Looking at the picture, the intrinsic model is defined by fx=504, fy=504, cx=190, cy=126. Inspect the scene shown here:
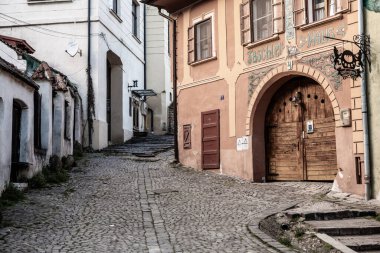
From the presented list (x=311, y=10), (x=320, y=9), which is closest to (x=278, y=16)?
(x=311, y=10)

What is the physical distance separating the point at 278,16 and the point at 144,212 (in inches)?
257

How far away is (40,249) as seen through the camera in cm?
697

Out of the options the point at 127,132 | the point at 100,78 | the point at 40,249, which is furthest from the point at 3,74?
the point at 127,132

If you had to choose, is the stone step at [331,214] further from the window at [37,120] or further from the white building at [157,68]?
the white building at [157,68]

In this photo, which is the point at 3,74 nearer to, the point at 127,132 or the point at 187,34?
the point at 187,34

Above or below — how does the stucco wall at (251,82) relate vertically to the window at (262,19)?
below

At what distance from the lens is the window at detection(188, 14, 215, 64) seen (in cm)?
1577

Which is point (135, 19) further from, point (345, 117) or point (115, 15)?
point (345, 117)

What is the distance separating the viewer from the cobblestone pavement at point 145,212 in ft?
24.2

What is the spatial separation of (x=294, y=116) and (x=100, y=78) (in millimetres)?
9525

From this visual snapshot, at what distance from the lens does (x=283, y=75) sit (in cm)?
1323

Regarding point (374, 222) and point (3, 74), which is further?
point (3, 74)

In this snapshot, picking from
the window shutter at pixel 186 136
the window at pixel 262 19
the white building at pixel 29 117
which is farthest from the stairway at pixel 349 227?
the window shutter at pixel 186 136

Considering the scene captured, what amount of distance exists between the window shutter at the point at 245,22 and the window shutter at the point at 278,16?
38.8 inches
